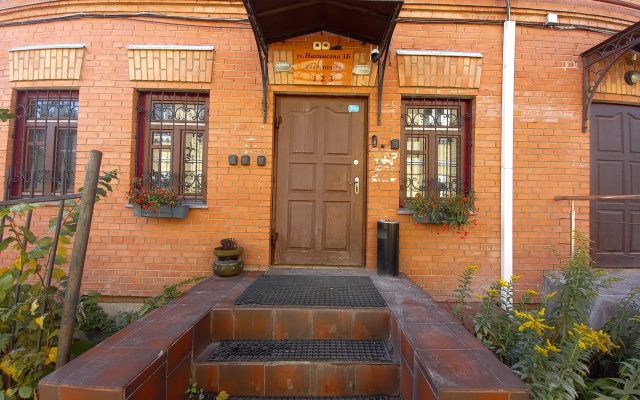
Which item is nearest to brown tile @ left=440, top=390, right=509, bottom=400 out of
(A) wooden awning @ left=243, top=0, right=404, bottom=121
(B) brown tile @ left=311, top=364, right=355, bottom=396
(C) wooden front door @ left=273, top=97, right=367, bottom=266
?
(B) brown tile @ left=311, top=364, right=355, bottom=396

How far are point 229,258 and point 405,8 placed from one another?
3904mm

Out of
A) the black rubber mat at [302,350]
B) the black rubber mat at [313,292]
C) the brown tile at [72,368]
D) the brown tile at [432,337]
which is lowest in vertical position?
the black rubber mat at [302,350]

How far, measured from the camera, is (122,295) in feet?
12.8

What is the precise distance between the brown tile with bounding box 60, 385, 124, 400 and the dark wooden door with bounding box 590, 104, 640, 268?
17.5 feet

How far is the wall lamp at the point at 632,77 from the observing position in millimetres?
4055

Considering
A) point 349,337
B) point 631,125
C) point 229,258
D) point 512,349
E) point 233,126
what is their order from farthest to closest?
point 631,125 < point 233,126 < point 229,258 < point 349,337 < point 512,349

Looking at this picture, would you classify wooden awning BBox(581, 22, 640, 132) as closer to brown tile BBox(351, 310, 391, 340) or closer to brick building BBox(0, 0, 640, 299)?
brick building BBox(0, 0, 640, 299)

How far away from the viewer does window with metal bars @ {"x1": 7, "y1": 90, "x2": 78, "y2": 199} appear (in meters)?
4.12

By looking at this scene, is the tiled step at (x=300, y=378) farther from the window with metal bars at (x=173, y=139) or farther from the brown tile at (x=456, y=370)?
the window with metal bars at (x=173, y=139)

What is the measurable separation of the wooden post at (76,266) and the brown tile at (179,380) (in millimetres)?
713

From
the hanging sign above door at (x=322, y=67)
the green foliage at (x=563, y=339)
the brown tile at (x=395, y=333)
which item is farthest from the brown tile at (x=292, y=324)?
the hanging sign above door at (x=322, y=67)

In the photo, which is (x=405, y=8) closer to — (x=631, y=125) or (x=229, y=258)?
(x=631, y=125)

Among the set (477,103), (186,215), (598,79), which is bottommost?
(186,215)

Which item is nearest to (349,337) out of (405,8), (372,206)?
(372,206)
